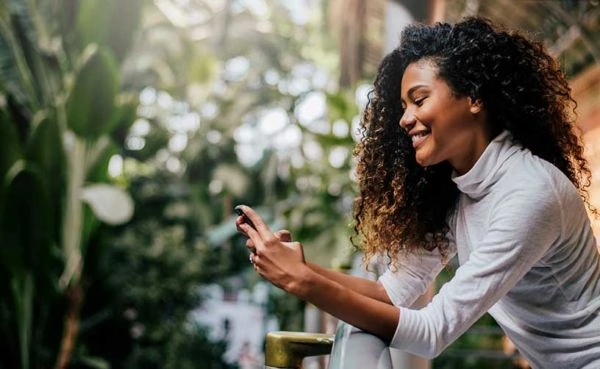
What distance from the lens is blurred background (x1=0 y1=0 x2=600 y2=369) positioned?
5.94 metres

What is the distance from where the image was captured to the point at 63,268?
264 inches

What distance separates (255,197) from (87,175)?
4.53m

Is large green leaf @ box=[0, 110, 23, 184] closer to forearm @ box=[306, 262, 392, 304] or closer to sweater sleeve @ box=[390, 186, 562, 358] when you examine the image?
forearm @ box=[306, 262, 392, 304]

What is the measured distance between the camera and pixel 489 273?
117 centimetres

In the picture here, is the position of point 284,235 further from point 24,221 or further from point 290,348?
point 24,221

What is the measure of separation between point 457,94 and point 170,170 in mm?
9352

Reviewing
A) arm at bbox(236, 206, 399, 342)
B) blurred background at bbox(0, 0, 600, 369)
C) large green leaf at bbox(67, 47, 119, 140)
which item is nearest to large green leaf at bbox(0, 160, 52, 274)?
blurred background at bbox(0, 0, 600, 369)

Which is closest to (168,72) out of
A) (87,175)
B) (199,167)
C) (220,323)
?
(199,167)

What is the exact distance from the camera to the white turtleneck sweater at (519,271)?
1176 millimetres

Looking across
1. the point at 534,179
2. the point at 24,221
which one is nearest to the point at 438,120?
the point at 534,179

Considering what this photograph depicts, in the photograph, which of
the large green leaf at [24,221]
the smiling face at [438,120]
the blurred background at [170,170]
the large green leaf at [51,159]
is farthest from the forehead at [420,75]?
the large green leaf at [51,159]

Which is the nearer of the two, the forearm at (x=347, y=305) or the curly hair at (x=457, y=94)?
the forearm at (x=347, y=305)

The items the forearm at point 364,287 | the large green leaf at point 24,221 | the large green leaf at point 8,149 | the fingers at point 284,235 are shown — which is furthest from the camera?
the large green leaf at point 8,149

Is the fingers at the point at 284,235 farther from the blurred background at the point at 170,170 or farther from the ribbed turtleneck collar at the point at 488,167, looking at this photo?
the blurred background at the point at 170,170
